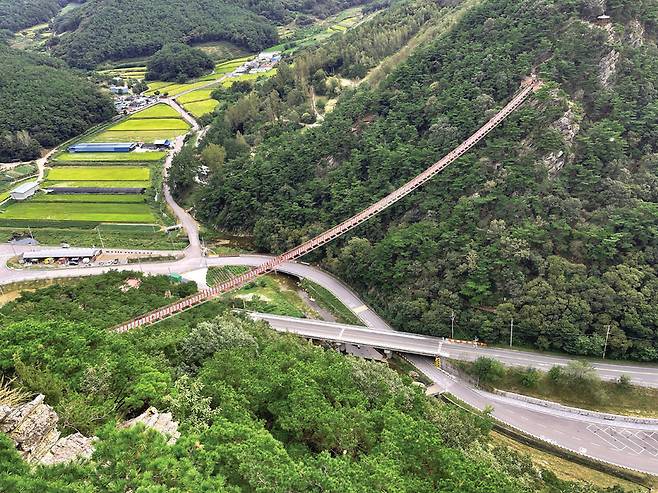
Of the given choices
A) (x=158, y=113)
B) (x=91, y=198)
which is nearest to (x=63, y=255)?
(x=91, y=198)

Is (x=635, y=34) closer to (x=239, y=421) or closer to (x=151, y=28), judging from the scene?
(x=239, y=421)

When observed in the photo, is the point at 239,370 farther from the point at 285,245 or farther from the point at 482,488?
the point at 285,245

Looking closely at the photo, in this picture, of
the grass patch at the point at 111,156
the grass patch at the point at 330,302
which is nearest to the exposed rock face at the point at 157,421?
the grass patch at the point at 330,302

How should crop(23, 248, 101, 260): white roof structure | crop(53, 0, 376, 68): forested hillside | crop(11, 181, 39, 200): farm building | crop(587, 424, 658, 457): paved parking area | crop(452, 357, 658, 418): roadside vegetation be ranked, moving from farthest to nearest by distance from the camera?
crop(53, 0, 376, 68): forested hillside → crop(11, 181, 39, 200): farm building → crop(23, 248, 101, 260): white roof structure → crop(452, 357, 658, 418): roadside vegetation → crop(587, 424, 658, 457): paved parking area

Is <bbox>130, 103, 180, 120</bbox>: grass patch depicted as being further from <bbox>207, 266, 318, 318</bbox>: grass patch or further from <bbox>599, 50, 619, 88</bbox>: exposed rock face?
<bbox>599, 50, 619, 88</bbox>: exposed rock face

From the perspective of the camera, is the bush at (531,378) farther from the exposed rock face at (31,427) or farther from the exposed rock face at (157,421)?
the exposed rock face at (31,427)

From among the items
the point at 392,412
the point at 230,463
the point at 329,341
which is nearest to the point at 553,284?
the point at 329,341

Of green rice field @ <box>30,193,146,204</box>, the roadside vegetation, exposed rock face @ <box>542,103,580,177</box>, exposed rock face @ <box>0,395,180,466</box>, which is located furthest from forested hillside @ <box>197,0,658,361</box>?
exposed rock face @ <box>0,395,180,466</box>
